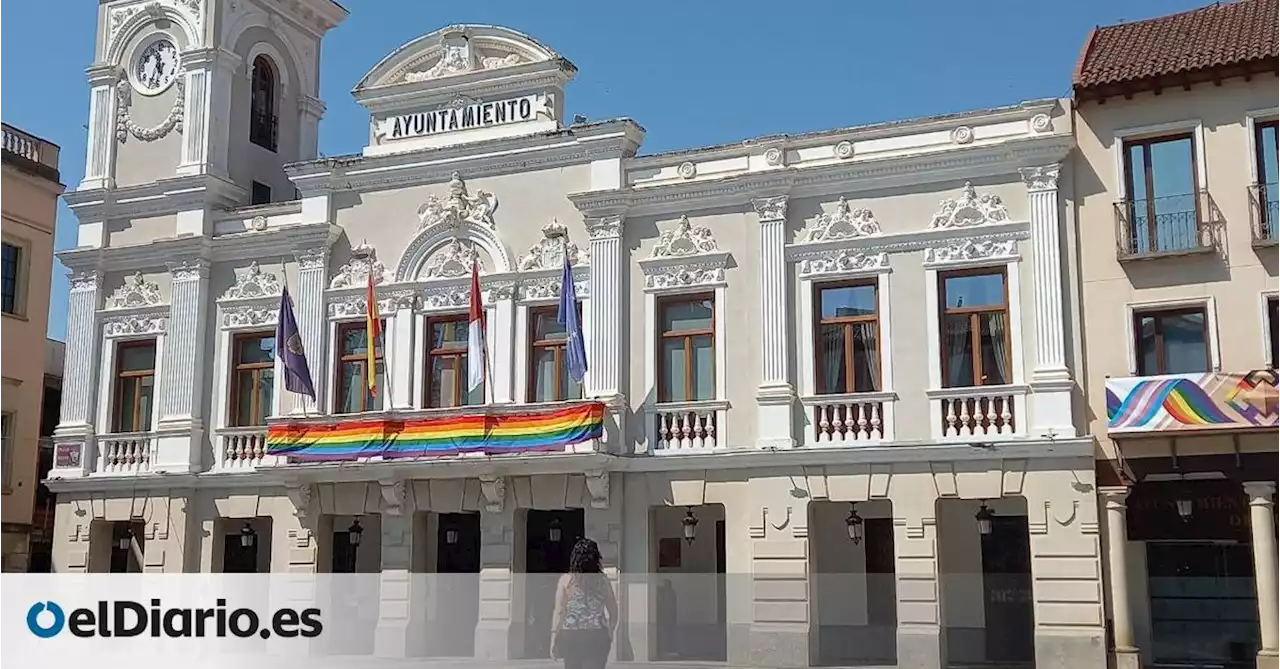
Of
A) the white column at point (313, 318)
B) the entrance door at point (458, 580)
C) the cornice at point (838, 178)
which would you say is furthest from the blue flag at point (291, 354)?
the cornice at point (838, 178)

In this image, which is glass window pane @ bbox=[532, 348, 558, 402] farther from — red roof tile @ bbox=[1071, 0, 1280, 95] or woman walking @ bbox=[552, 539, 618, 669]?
woman walking @ bbox=[552, 539, 618, 669]

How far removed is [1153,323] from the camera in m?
19.6

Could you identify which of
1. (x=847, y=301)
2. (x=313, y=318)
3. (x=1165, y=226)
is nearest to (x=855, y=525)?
(x=847, y=301)

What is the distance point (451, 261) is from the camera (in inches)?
943

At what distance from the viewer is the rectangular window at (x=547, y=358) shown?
23.0 meters

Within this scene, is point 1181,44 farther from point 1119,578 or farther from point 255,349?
point 255,349

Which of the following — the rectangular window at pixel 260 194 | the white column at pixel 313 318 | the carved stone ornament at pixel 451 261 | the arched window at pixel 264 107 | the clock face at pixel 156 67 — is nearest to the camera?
the carved stone ornament at pixel 451 261

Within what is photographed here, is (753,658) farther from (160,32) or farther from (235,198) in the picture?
(160,32)

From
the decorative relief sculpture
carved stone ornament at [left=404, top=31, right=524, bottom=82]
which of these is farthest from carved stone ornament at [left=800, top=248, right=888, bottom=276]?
the decorative relief sculpture

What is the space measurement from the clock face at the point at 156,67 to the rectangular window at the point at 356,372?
667cm

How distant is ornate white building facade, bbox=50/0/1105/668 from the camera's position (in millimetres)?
20219

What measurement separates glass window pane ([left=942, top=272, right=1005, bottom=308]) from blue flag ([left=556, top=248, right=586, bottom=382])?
18.8 ft

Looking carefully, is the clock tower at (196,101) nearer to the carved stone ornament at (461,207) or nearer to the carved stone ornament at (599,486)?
the carved stone ornament at (461,207)

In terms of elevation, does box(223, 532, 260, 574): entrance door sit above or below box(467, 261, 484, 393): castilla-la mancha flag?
below
